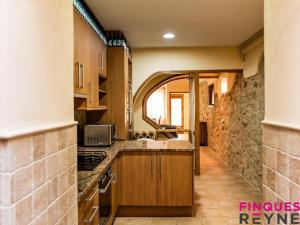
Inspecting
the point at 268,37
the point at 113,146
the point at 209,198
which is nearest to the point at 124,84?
the point at 113,146

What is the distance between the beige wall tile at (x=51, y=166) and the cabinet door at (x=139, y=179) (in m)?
2.34

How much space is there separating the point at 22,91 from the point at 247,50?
4.47m

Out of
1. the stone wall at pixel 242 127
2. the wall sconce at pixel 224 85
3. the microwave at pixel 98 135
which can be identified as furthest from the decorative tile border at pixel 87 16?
the wall sconce at pixel 224 85

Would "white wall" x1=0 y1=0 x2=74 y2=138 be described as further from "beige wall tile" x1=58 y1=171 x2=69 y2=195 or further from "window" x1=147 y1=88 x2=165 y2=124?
"window" x1=147 y1=88 x2=165 y2=124

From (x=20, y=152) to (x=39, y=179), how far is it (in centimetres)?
18

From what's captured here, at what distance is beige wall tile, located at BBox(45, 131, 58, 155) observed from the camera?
1.11m

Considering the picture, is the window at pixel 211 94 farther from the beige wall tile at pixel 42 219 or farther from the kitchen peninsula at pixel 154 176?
the beige wall tile at pixel 42 219

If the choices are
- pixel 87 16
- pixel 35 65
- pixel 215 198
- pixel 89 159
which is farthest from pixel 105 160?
pixel 215 198

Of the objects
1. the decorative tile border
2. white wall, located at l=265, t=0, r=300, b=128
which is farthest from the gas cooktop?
white wall, located at l=265, t=0, r=300, b=128

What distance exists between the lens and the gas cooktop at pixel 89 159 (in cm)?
242

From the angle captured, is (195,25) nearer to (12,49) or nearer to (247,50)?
(247,50)

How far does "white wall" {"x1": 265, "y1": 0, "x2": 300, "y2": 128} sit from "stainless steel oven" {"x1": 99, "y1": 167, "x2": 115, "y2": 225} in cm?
163

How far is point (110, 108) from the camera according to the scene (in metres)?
4.23

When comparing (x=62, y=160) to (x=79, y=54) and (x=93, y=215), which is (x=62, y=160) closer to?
(x=93, y=215)
